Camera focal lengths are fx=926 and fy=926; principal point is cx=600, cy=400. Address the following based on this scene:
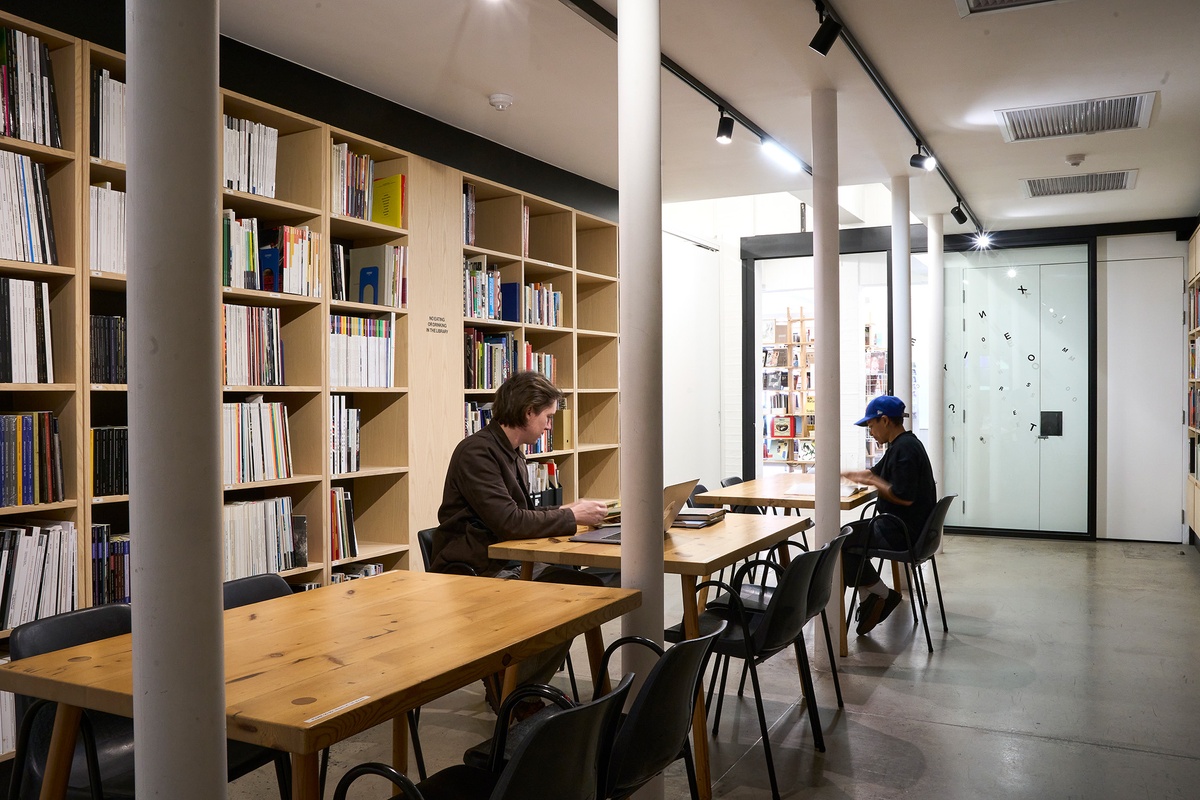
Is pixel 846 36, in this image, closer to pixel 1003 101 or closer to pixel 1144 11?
pixel 1144 11

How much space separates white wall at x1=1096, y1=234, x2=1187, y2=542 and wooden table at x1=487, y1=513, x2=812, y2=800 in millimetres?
6598

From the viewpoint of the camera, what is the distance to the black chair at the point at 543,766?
1.64 m

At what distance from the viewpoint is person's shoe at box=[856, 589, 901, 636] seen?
17.0ft

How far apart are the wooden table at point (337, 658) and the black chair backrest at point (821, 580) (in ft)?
3.40

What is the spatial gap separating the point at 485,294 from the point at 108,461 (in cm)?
276

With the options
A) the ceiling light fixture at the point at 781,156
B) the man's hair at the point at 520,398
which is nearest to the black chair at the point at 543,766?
the man's hair at the point at 520,398

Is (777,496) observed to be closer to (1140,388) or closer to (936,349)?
(936,349)

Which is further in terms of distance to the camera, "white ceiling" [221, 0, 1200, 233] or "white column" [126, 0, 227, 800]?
"white ceiling" [221, 0, 1200, 233]

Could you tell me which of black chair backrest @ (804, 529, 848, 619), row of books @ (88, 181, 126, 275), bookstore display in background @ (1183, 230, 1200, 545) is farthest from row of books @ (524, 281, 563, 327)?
bookstore display in background @ (1183, 230, 1200, 545)

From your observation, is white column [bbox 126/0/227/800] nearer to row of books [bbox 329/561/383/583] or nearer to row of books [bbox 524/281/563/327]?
row of books [bbox 329/561/383/583]

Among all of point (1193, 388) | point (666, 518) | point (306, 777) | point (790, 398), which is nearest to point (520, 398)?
point (666, 518)

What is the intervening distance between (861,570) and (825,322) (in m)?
1.36

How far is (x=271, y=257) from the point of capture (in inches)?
175

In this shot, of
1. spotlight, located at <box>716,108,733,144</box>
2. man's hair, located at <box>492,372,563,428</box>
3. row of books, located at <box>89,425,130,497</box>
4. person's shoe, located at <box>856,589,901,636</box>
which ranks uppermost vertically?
spotlight, located at <box>716,108,733,144</box>
